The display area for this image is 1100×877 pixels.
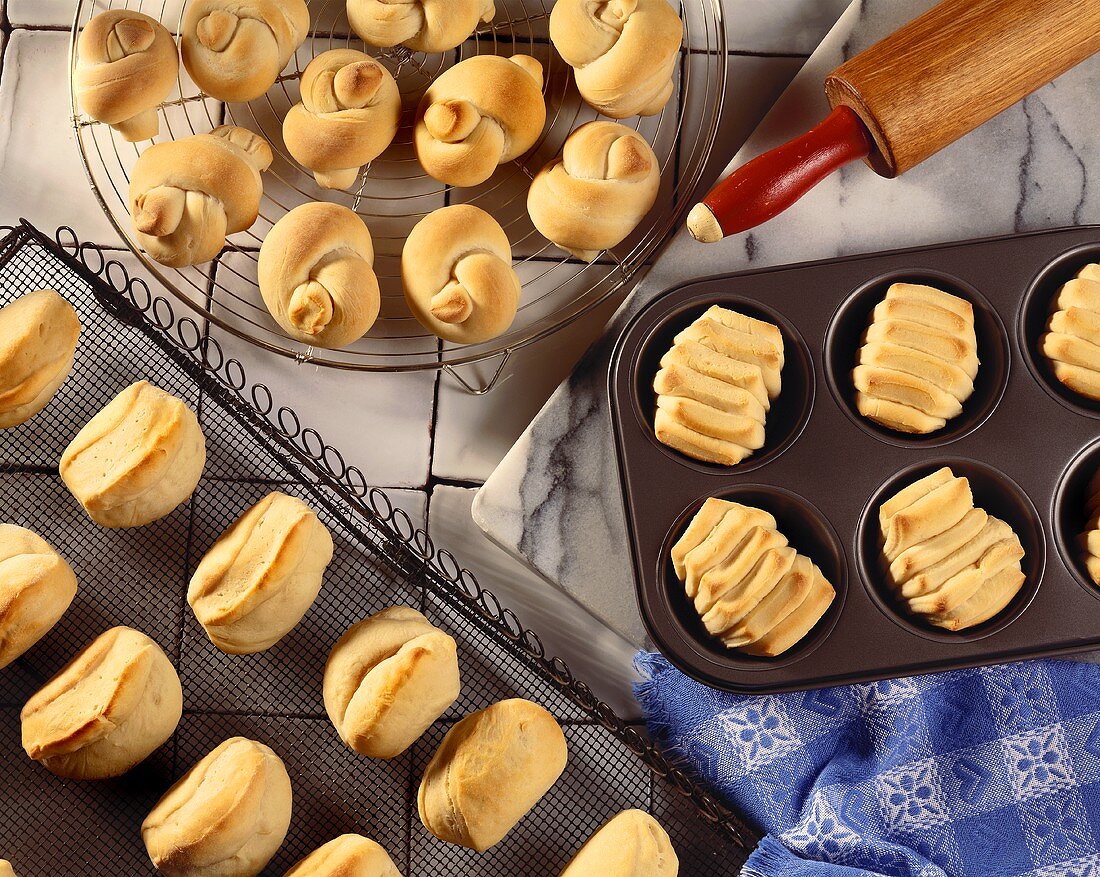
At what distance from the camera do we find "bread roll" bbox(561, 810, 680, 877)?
147 cm

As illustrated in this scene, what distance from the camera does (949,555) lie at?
147 cm

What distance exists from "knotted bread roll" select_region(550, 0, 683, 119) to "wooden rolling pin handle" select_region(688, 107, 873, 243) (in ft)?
0.69

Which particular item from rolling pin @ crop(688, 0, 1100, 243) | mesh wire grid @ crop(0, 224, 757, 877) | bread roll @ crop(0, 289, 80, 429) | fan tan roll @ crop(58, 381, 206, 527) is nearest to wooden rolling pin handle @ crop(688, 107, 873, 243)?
rolling pin @ crop(688, 0, 1100, 243)

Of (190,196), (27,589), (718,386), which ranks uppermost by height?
(190,196)

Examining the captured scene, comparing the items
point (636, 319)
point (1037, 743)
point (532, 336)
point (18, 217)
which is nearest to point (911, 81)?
point (636, 319)

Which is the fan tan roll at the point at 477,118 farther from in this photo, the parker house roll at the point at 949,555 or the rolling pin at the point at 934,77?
the parker house roll at the point at 949,555

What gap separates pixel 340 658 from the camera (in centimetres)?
152

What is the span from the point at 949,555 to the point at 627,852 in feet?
2.07

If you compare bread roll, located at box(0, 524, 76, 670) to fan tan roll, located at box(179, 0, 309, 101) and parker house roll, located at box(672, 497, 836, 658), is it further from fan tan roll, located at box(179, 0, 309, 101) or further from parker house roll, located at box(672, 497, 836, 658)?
parker house roll, located at box(672, 497, 836, 658)

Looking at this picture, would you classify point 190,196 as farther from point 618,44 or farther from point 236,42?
point 618,44

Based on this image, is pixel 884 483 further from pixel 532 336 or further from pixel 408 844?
pixel 408 844

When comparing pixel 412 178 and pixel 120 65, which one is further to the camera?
pixel 412 178

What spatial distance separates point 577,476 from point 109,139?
38.8 inches

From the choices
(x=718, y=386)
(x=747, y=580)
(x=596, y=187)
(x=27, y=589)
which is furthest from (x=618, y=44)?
(x=27, y=589)
